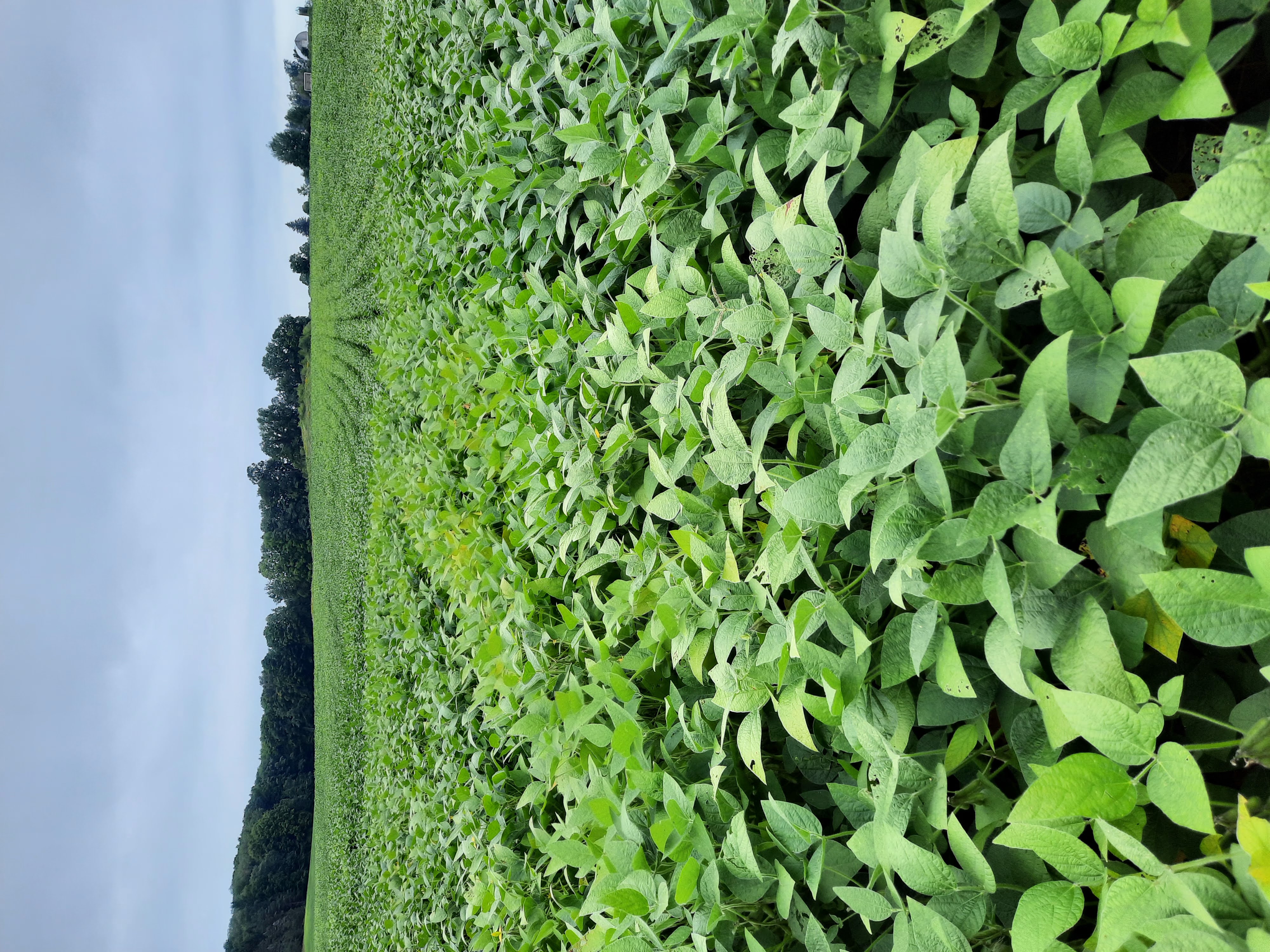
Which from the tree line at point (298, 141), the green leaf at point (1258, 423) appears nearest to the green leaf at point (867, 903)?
the green leaf at point (1258, 423)

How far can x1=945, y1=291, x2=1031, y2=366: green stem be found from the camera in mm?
778

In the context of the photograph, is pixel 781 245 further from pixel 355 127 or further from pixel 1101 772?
pixel 355 127

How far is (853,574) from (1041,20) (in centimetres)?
79

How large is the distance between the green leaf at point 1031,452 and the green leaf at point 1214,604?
5.3 inches

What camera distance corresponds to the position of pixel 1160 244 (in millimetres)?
715

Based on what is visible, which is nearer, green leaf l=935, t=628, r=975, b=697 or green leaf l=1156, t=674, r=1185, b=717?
green leaf l=1156, t=674, r=1185, b=717

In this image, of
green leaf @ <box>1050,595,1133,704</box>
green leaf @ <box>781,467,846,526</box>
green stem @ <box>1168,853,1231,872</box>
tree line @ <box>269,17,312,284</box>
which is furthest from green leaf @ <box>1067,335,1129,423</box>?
tree line @ <box>269,17,312,284</box>

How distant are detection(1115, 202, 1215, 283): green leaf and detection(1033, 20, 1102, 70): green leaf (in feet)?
0.60

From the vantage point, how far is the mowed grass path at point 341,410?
6.21 meters

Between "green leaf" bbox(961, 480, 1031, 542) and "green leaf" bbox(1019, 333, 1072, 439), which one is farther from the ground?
"green leaf" bbox(1019, 333, 1072, 439)

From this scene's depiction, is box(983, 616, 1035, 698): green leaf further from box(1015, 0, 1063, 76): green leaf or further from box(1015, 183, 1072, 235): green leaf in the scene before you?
box(1015, 0, 1063, 76): green leaf

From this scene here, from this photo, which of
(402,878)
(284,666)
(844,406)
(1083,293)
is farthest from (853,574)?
(284,666)

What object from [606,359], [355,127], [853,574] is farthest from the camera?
[355,127]

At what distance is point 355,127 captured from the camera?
24.3ft
